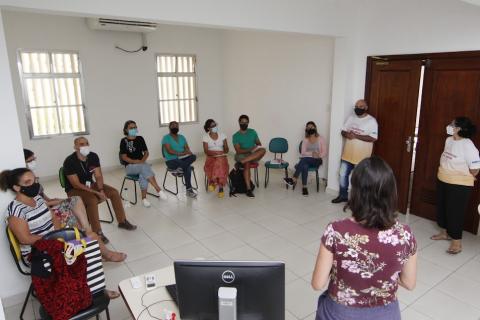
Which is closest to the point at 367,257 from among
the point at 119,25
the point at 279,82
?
the point at 279,82

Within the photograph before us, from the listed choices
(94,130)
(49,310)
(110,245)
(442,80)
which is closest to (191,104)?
(94,130)

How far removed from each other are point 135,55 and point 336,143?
4168 mm

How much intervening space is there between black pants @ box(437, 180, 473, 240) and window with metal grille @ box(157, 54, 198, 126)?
5.34m

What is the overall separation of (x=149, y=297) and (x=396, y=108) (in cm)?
387

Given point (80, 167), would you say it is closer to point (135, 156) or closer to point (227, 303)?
point (135, 156)

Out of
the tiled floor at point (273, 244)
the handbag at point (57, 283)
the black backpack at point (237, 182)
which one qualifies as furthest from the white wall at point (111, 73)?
the handbag at point (57, 283)

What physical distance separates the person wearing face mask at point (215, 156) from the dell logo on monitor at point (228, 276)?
3.91 m

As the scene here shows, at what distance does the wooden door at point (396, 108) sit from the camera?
4.34m

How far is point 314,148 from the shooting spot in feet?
18.0

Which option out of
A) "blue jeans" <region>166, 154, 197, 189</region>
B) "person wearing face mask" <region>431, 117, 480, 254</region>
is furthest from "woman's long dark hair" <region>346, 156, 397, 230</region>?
"blue jeans" <region>166, 154, 197, 189</region>

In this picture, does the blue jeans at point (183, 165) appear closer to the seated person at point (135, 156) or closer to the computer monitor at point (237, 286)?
the seated person at point (135, 156)

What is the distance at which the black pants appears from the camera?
356 centimetres

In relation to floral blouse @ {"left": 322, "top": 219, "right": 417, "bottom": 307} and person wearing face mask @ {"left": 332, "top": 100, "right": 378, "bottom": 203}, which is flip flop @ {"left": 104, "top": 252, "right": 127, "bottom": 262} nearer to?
floral blouse @ {"left": 322, "top": 219, "right": 417, "bottom": 307}

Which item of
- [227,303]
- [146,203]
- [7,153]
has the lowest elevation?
[146,203]
